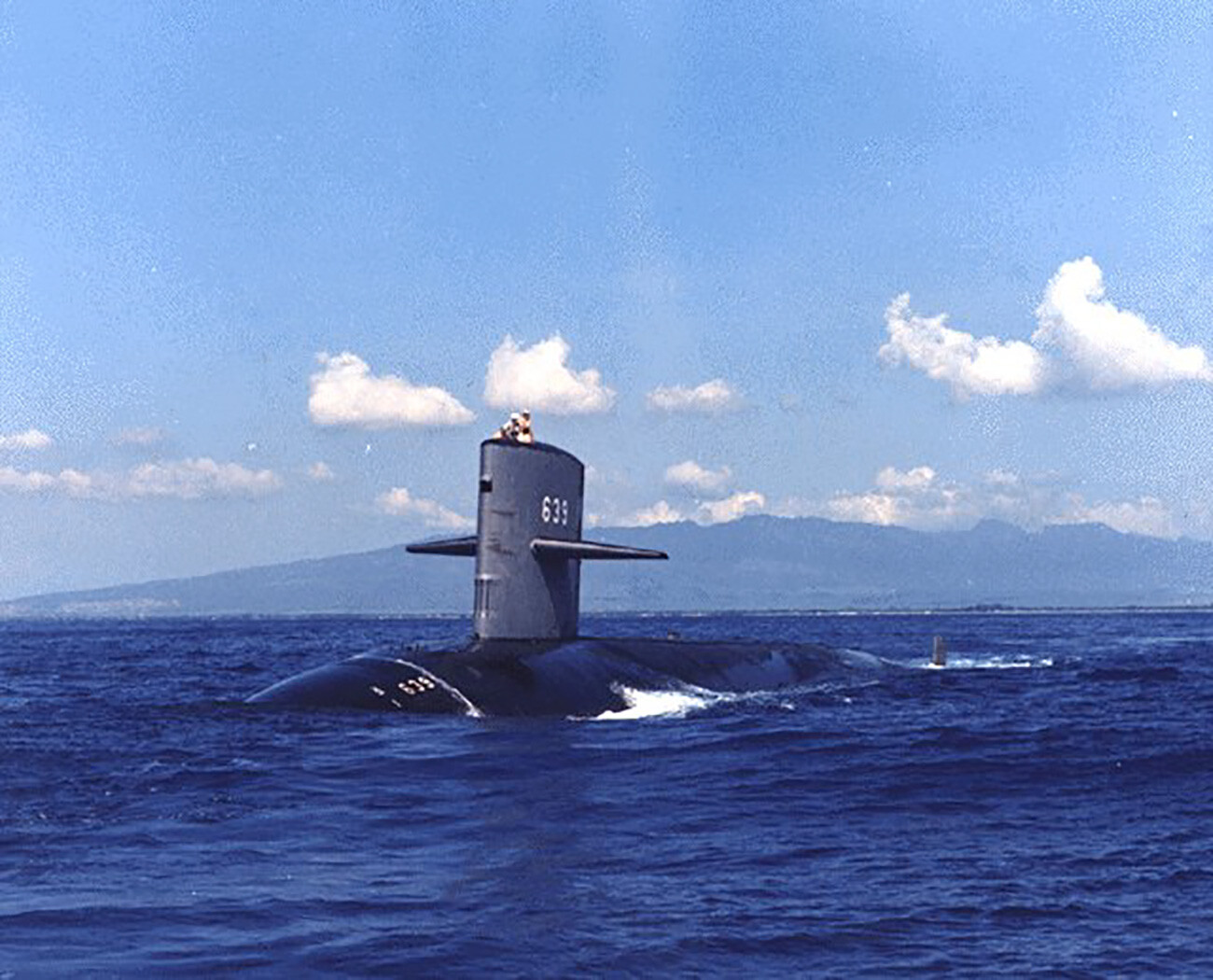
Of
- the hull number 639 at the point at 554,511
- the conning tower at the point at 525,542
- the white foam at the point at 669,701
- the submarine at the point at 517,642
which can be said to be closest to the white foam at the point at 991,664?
the white foam at the point at 669,701

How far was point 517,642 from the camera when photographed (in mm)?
26594

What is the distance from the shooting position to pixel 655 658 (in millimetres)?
30391

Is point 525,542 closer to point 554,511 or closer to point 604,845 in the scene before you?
point 554,511

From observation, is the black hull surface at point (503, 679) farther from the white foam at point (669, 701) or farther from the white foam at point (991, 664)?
the white foam at point (991, 664)

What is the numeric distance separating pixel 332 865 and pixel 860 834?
5167 millimetres

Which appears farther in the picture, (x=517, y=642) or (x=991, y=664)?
(x=991, y=664)

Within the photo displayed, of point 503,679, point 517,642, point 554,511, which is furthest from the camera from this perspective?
point 554,511

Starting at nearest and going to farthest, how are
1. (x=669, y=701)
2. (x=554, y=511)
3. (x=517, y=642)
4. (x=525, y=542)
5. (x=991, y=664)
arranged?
(x=525, y=542)
(x=517, y=642)
(x=554, y=511)
(x=669, y=701)
(x=991, y=664)

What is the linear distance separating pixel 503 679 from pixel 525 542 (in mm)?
3112

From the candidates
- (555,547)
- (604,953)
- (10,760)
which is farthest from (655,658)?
(604,953)

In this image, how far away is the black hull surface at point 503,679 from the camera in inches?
922

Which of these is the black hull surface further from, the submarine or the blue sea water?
the blue sea water

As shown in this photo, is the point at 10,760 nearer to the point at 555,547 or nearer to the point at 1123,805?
the point at 555,547

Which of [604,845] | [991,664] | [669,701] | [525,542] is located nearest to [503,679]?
[525,542]
